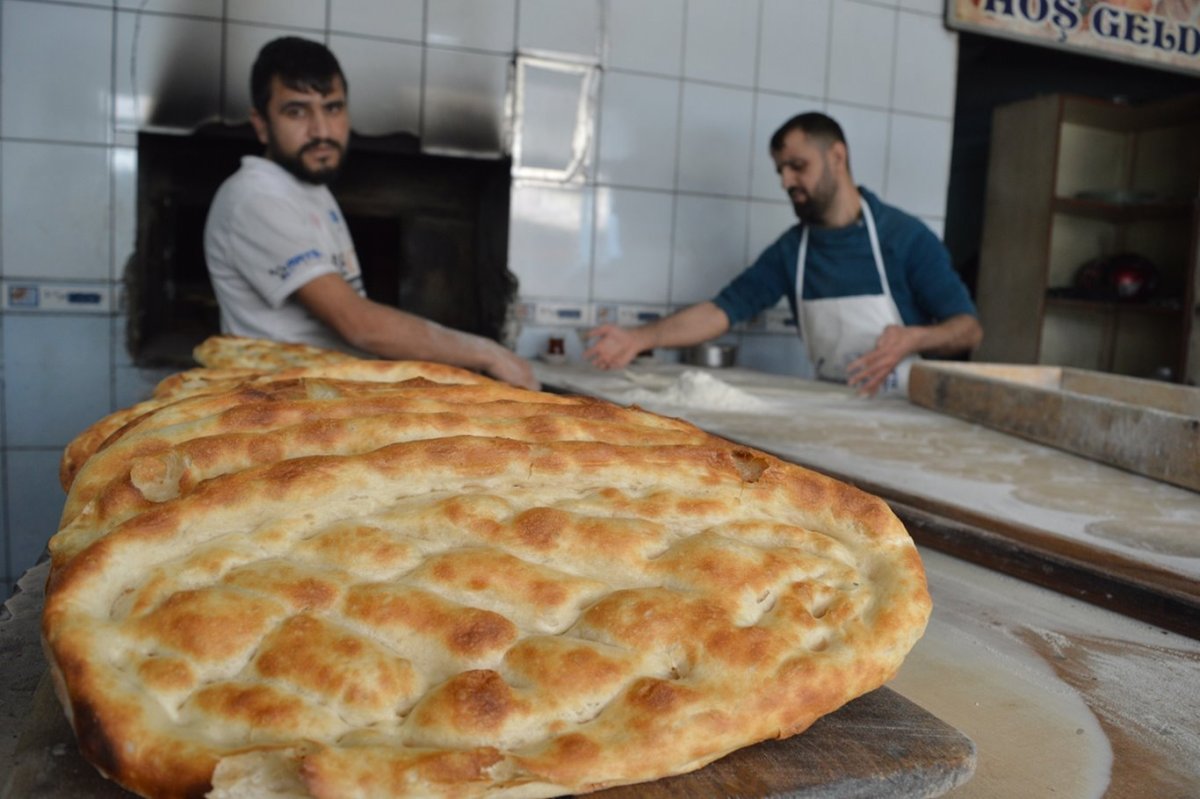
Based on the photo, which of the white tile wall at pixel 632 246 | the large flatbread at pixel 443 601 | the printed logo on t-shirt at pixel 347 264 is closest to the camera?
the large flatbread at pixel 443 601

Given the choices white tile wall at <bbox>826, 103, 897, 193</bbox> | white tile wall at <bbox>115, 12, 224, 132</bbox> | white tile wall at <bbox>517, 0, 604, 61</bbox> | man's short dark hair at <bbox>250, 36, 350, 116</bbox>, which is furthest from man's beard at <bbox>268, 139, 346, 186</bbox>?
white tile wall at <bbox>826, 103, 897, 193</bbox>

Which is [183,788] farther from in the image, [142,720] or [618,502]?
[618,502]

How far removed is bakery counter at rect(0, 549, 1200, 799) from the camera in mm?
619

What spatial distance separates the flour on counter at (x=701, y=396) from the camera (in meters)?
2.27

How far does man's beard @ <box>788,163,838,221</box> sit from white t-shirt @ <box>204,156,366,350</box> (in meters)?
1.76

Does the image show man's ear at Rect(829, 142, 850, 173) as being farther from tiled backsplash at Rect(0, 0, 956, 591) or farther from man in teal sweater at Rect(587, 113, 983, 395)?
tiled backsplash at Rect(0, 0, 956, 591)

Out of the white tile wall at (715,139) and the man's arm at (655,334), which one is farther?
the white tile wall at (715,139)

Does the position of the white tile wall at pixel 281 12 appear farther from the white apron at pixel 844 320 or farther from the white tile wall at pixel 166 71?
the white apron at pixel 844 320

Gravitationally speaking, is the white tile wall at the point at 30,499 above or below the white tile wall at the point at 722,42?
below

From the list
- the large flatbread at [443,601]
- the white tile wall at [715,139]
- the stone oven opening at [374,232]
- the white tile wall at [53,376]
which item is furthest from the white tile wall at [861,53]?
the large flatbread at [443,601]

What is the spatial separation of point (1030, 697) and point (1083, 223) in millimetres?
5272

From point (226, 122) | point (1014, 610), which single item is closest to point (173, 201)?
point (226, 122)

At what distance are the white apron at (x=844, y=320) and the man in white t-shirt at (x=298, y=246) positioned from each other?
1.52m

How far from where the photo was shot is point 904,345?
2758 mm
